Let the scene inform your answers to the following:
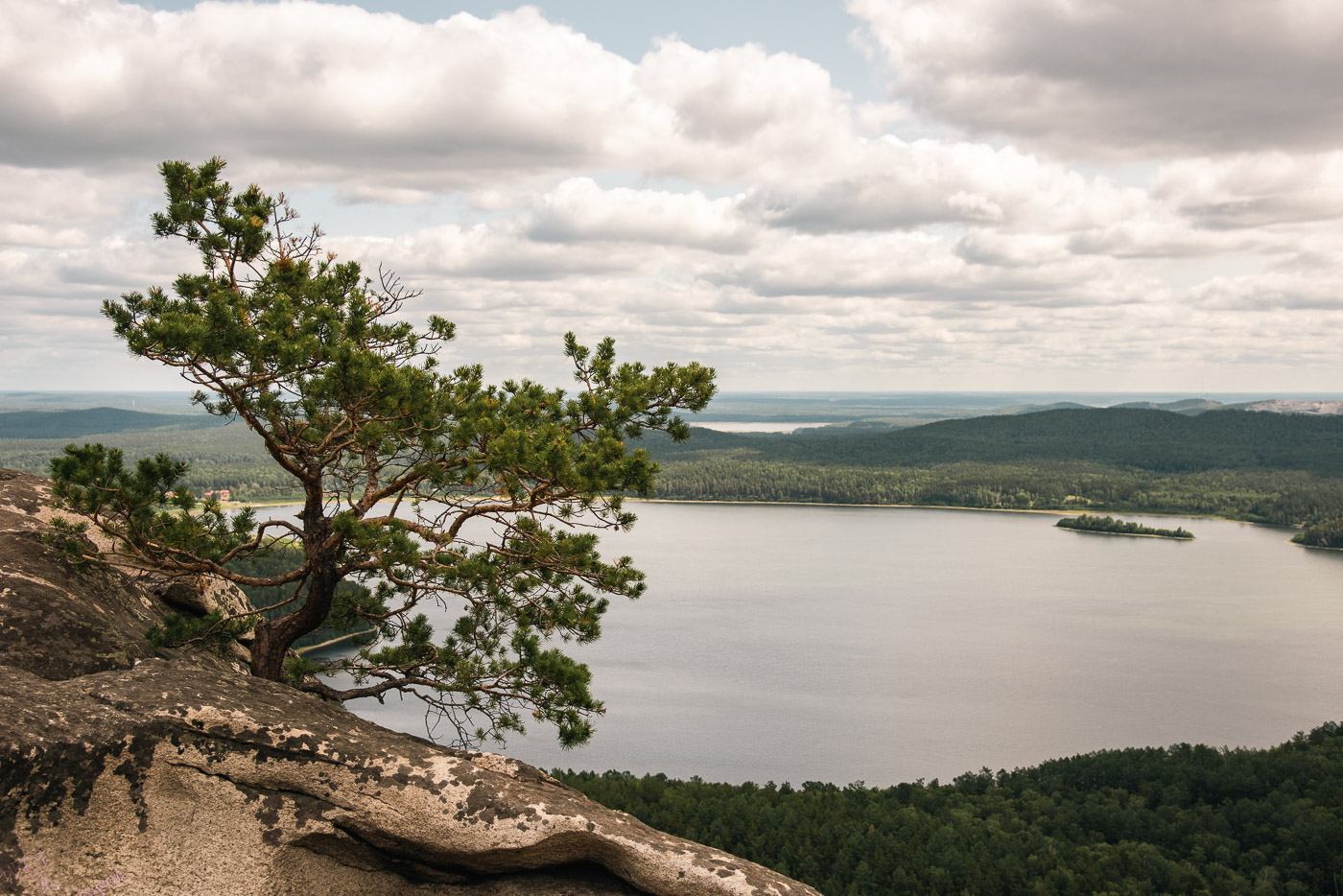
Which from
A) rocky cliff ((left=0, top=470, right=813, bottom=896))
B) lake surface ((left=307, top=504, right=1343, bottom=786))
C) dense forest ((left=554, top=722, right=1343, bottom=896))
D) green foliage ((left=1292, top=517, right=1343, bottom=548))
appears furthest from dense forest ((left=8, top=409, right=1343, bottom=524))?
rocky cliff ((left=0, top=470, right=813, bottom=896))

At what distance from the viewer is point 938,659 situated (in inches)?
2331

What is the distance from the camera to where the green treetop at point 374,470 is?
7.59 m

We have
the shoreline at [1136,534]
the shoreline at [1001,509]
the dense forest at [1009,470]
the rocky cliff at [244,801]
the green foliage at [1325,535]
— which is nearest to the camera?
the rocky cliff at [244,801]

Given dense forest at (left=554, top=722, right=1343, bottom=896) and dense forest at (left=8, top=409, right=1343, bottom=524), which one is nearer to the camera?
dense forest at (left=554, top=722, right=1343, bottom=896)

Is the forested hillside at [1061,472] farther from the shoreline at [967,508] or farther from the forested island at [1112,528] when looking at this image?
the forested island at [1112,528]

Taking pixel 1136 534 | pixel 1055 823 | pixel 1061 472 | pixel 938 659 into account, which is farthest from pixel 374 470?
pixel 1061 472

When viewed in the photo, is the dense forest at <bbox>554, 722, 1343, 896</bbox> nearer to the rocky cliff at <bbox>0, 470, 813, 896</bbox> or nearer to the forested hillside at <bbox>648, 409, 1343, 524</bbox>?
the rocky cliff at <bbox>0, 470, 813, 896</bbox>

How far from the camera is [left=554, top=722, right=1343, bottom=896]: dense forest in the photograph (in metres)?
32.5

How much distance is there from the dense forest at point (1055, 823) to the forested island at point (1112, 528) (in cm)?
7924

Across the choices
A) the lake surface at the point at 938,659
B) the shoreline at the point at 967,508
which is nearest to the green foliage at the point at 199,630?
the lake surface at the point at 938,659

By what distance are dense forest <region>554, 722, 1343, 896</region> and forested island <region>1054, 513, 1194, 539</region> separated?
79238 mm

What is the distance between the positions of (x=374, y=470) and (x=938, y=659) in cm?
5573

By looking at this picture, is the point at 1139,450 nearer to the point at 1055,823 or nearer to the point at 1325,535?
the point at 1325,535

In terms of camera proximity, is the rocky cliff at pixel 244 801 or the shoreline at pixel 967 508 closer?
the rocky cliff at pixel 244 801
